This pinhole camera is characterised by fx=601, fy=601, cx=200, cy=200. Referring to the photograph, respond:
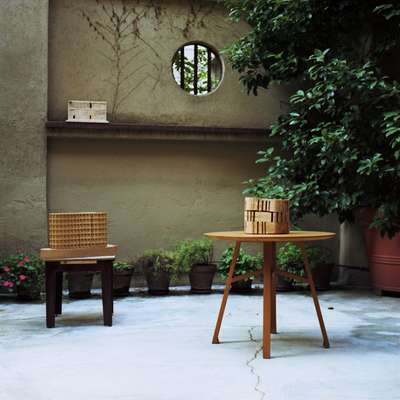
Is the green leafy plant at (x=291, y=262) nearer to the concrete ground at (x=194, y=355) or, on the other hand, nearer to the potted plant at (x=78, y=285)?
the concrete ground at (x=194, y=355)

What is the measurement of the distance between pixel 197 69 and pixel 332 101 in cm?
268

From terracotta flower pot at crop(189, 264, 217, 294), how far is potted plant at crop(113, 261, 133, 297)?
816 mm

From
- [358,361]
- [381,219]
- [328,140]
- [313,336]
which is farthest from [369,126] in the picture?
[358,361]

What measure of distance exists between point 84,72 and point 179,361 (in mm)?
5083

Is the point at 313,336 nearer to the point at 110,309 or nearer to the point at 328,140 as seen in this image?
the point at 110,309

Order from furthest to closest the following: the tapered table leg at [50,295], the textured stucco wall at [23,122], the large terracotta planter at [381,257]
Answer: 1. the textured stucco wall at [23,122]
2. the large terracotta planter at [381,257]
3. the tapered table leg at [50,295]

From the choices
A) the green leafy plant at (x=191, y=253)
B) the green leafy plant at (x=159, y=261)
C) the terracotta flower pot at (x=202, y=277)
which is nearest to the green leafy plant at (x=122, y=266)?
the green leafy plant at (x=159, y=261)

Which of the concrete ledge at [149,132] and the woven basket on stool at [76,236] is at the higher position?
the concrete ledge at [149,132]

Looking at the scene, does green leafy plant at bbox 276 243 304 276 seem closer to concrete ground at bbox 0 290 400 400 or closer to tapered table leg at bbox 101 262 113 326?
concrete ground at bbox 0 290 400 400

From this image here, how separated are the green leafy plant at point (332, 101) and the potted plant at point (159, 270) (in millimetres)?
1379

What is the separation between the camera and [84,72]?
8.20 m

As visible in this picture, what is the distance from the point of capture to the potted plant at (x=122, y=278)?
24.6ft

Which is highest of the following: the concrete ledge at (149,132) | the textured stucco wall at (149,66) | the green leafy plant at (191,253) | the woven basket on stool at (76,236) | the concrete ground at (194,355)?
the textured stucco wall at (149,66)

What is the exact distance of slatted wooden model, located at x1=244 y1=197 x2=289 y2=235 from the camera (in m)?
4.60
